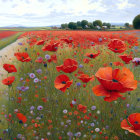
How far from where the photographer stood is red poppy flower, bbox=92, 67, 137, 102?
3.68ft

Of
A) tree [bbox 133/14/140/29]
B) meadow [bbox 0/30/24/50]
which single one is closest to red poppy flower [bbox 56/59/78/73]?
meadow [bbox 0/30/24/50]

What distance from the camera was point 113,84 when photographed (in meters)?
1.11

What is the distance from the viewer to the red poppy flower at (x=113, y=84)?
3.68ft

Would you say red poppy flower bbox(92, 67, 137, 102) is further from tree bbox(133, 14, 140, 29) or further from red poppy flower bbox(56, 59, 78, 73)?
tree bbox(133, 14, 140, 29)

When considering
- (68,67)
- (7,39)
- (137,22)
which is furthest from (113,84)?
(137,22)

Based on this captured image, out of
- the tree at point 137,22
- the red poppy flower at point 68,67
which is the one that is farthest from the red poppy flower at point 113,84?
the tree at point 137,22

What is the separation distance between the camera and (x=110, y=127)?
1773 mm

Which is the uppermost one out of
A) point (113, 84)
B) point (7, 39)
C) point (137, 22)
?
point (113, 84)

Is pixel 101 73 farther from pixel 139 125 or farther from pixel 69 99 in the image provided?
pixel 69 99

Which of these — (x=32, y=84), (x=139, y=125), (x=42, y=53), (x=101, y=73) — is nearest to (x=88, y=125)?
(x=139, y=125)

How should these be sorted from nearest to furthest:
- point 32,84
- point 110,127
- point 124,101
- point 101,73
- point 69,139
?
point 101,73
point 69,139
point 110,127
point 124,101
point 32,84

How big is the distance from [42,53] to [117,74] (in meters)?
2.94

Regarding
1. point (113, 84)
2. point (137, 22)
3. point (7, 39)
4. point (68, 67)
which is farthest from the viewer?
point (137, 22)

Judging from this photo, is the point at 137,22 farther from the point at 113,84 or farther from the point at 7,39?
the point at 113,84
